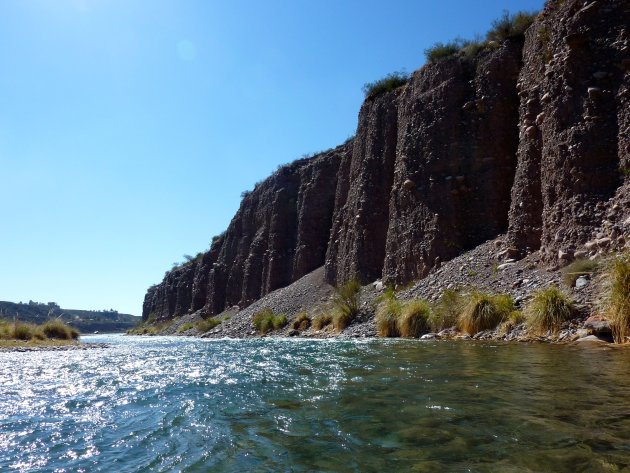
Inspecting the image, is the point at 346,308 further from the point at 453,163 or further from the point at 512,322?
the point at 512,322

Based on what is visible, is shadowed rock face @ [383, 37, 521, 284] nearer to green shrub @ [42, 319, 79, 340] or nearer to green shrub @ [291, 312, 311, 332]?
green shrub @ [291, 312, 311, 332]

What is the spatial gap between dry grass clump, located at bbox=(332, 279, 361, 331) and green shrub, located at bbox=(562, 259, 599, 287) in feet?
35.9

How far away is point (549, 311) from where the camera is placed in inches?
443

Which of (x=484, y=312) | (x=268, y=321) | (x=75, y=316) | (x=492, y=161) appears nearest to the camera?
(x=484, y=312)

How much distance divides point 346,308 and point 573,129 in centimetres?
1201

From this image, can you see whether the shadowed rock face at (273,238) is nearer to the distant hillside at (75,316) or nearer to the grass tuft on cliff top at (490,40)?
the grass tuft on cliff top at (490,40)

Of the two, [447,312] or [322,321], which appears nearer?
[447,312]

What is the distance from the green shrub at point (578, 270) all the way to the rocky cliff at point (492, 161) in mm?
929

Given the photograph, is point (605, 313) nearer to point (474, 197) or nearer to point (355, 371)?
point (355, 371)

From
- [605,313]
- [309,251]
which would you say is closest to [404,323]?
[605,313]

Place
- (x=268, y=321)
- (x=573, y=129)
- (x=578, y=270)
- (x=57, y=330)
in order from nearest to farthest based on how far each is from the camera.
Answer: (x=578, y=270) → (x=573, y=129) → (x=57, y=330) → (x=268, y=321)

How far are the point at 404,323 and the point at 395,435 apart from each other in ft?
41.9

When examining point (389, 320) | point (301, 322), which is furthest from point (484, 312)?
point (301, 322)

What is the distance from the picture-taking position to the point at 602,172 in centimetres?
1456
